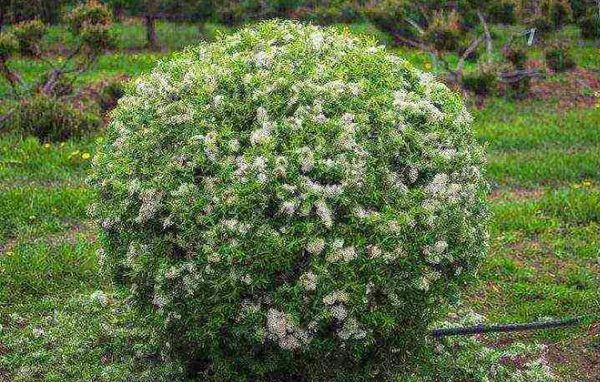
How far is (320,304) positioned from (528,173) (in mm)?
5460

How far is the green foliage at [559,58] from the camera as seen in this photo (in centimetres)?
1232

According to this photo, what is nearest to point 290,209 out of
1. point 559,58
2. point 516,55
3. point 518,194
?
point 518,194

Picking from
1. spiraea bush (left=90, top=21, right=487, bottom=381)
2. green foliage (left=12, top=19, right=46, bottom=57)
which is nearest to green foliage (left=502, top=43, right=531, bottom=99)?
green foliage (left=12, top=19, right=46, bottom=57)

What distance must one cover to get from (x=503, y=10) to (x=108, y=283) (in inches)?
320

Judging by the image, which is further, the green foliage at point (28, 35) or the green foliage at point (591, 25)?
the green foliage at point (591, 25)

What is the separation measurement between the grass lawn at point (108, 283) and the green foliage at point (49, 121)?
185 millimetres

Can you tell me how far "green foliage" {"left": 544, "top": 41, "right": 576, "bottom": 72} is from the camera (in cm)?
1232

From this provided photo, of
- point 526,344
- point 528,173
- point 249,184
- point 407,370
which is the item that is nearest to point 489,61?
point 528,173

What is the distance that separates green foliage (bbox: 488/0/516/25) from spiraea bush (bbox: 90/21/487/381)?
8.36 m

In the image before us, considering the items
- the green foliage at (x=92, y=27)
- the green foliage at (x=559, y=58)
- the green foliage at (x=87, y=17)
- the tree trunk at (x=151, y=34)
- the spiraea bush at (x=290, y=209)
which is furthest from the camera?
the tree trunk at (x=151, y=34)

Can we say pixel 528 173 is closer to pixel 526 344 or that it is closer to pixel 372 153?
pixel 526 344

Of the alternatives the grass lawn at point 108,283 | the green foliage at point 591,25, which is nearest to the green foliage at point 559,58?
the grass lawn at point 108,283

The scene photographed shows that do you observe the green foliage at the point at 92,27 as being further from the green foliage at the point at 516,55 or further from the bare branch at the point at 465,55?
the green foliage at the point at 516,55

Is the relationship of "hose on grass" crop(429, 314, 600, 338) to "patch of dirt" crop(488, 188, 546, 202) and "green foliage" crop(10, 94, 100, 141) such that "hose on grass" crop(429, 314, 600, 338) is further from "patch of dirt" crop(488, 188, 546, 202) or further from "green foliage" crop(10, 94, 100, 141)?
"green foliage" crop(10, 94, 100, 141)
